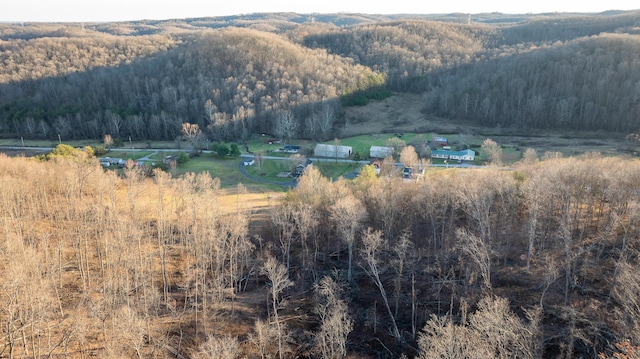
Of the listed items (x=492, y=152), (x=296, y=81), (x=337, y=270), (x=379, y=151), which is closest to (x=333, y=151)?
(x=379, y=151)

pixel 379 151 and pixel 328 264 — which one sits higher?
pixel 379 151

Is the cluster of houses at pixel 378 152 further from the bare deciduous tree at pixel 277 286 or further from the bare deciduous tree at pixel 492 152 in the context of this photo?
the bare deciduous tree at pixel 277 286

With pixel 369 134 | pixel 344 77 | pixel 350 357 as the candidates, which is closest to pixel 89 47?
pixel 344 77

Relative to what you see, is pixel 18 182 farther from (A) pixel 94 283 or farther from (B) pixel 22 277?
(B) pixel 22 277

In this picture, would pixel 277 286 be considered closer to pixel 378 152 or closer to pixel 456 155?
pixel 378 152

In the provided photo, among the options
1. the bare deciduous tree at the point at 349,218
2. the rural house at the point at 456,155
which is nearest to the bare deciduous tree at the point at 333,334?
the bare deciduous tree at the point at 349,218

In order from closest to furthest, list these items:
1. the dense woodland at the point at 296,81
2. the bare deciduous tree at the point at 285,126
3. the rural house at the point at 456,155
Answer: the rural house at the point at 456,155
the bare deciduous tree at the point at 285,126
the dense woodland at the point at 296,81

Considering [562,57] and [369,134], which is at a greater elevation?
[562,57]
